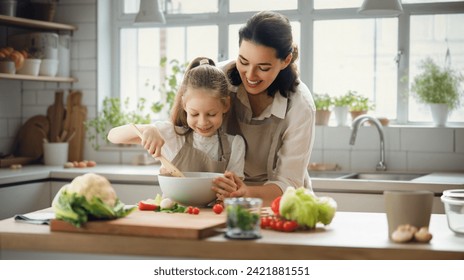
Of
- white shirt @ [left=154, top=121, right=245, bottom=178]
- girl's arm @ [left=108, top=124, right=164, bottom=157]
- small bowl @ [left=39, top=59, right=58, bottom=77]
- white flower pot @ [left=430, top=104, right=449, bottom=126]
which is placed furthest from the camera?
small bowl @ [left=39, top=59, right=58, bottom=77]

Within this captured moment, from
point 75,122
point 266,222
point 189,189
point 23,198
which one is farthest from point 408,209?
point 75,122

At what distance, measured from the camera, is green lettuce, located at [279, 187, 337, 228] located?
2049 millimetres

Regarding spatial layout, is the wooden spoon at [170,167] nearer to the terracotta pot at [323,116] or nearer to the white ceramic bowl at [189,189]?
the white ceramic bowl at [189,189]

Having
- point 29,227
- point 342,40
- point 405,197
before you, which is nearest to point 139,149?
point 342,40

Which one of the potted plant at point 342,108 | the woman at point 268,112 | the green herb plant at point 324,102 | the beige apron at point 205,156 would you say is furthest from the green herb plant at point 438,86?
the beige apron at point 205,156

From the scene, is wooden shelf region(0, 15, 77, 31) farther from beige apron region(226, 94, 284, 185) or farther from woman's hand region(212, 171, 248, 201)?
woman's hand region(212, 171, 248, 201)

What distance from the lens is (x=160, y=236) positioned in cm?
191

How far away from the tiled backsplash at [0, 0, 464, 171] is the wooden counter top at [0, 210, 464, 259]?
2.46 meters

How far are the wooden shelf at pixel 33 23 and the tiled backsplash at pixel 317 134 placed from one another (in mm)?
162

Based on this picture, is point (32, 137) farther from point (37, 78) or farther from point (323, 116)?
point (323, 116)

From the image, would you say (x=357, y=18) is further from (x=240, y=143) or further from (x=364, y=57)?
(x=240, y=143)

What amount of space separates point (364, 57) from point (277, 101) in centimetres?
225

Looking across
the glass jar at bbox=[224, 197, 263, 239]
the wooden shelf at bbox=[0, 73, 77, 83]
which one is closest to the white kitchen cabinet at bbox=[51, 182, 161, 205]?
the wooden shelf at bbox=[0, 73, 77, 83]

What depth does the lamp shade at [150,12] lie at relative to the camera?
4.72 meters
